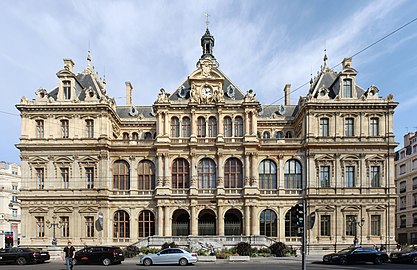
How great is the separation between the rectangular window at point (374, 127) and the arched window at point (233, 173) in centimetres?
1530

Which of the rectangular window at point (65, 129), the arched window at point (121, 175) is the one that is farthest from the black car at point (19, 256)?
the rectangular window at point (65, 129)

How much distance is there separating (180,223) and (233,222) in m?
6.11

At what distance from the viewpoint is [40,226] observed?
152 feet

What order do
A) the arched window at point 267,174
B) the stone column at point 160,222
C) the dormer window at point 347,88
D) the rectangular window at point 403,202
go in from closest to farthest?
the stone column at point 160,222 < the dormer window at point 347,88 < the arched window at point 267,174 < the rectangular window at point 403,202

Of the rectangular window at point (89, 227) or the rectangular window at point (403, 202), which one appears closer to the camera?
the rectangular window at point (89, 227)

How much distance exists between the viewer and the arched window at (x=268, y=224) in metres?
46.9

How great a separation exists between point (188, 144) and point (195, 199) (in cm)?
622

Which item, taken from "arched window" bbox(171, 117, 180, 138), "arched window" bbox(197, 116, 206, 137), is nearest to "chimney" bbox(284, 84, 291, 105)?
"arched window" bbox(197, 116, 206, 137)

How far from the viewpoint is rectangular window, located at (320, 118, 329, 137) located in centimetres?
4747

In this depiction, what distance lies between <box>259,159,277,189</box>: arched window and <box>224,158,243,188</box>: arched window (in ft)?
8.12

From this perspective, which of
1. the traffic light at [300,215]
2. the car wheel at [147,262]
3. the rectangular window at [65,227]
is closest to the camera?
the traffic light at [300,215]

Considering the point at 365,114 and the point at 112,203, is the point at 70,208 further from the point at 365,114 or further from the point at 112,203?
the point at 365,114

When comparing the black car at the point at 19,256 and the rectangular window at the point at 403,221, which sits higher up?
the black car at the point at 19,256

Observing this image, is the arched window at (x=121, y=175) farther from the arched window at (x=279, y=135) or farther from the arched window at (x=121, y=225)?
the arched window at (x=279, y=135)
